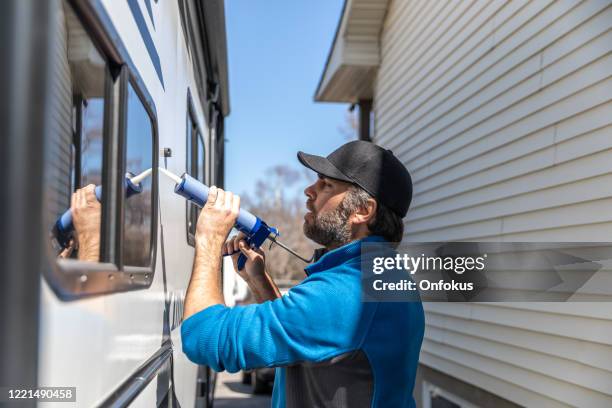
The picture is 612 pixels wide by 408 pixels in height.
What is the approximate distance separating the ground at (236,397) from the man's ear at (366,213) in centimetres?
668

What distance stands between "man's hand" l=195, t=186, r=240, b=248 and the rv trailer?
167 millimetres

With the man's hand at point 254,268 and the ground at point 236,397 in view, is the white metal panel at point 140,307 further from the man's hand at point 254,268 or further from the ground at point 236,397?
the ground at point 236,397

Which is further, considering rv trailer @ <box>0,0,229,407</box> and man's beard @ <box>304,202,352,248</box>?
man's beard @ <box>304,202,352,248</box>

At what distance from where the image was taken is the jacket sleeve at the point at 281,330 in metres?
1.79

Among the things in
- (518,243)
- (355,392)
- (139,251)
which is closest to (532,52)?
(518,243)

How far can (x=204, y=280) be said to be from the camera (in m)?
1.92

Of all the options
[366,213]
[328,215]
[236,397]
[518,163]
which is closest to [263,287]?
[328,215]

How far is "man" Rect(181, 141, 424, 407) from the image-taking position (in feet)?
5.96

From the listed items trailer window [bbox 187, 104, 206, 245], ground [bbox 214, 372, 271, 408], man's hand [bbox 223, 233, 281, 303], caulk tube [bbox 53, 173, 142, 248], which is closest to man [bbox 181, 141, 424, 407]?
man's hand [bbox 223, 233, 281, 303]

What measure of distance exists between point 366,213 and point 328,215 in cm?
14

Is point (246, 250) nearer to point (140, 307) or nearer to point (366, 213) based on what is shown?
point (366, 213)

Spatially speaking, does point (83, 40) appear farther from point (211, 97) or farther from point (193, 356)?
point (211, 97)

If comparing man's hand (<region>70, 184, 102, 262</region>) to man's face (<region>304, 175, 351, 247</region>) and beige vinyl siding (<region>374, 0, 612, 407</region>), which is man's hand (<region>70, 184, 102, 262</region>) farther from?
beige vinyl siding (<region>374, 0, 612, 407</region>)

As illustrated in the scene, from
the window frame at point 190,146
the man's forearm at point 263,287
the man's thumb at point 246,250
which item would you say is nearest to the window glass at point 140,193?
the man's thumb at point 246,250
